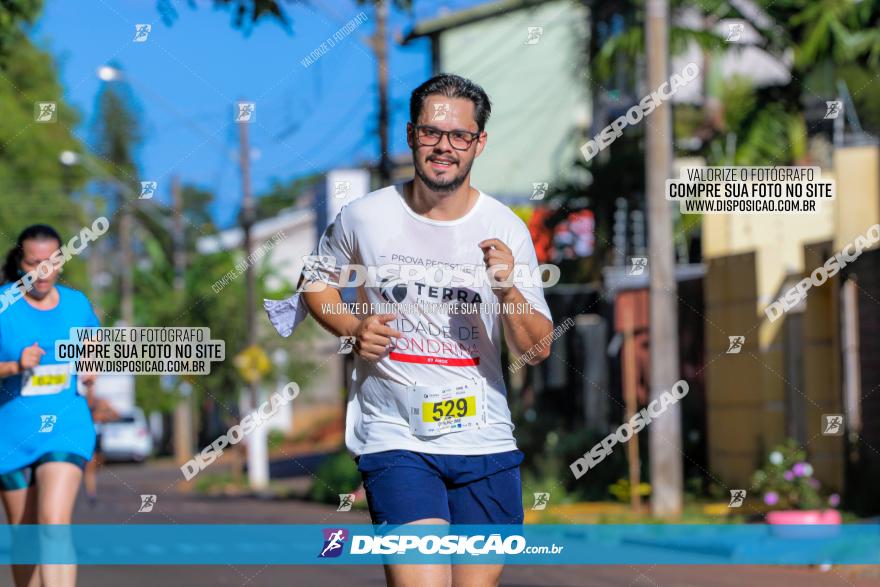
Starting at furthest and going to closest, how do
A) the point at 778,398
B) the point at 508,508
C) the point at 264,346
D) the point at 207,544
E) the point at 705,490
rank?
the point at 264,346 < the point at 705,490 < the point at 778,398 < the point at 207,544 < the point at 508,508

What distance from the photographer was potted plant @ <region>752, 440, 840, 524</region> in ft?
42.9

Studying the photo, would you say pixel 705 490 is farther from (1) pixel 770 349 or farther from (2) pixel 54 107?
(2) pixel 54 107

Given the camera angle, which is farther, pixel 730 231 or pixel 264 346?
pixel 264 346

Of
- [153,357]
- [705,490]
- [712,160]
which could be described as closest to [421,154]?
[153,357]

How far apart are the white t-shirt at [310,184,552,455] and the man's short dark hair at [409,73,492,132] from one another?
11.1 inches

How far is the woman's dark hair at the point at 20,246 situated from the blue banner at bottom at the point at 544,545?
3.84ft

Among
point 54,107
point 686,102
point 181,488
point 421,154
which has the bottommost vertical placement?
point 181,488

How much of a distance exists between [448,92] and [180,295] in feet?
131

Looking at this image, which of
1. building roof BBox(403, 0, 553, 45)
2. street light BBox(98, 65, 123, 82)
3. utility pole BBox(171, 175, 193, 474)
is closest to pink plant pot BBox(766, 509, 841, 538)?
street light BBox(98, 65, 123, 82)

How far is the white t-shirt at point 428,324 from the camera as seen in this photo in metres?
5.08

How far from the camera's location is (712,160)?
20734mm

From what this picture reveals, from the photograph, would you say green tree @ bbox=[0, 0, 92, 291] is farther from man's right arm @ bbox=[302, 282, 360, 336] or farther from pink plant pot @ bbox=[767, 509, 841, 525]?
man's right arm @ bbox=[302, 282, 360, 336]

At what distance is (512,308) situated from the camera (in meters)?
5.04

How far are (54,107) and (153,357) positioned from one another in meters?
2.39
